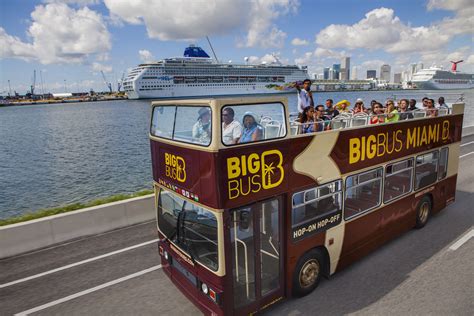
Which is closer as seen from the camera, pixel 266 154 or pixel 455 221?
pixel 266 154

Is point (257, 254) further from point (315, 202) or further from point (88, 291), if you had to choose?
point (88, 291)

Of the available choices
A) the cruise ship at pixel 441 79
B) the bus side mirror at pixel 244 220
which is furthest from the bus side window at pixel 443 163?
the cruise ship at pixel 441 79

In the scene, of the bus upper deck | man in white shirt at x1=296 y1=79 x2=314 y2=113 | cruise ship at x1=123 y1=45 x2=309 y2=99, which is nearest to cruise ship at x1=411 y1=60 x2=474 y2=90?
cruise ship at x1=123 y1=45 x2=309 y2=99

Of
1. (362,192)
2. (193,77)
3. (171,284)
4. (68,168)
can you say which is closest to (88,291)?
(171,284)

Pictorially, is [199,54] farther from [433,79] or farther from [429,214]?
[429,214]

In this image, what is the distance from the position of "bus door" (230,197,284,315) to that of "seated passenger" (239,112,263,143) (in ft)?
3.17

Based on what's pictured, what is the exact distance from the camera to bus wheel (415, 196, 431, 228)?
8.26 metres

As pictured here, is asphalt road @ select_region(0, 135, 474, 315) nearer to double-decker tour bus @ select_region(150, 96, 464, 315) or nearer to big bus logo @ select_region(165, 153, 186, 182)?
double-decker tour bus @ select_region(150, 96, 464, 315)

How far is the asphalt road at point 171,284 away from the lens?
17.8 feet

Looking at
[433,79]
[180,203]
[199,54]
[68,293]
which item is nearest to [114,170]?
[68,293]

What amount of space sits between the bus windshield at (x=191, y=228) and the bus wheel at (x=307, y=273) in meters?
1.78

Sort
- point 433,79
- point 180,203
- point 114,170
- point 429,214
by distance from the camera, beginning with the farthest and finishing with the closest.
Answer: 1. point 433,79
2. point 114,170
3. point 429,214
4. point 180,203

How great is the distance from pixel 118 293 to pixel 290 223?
143 inches

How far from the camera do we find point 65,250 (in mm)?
7668
